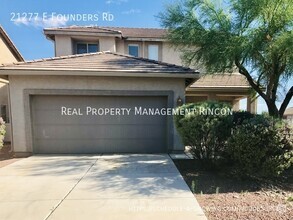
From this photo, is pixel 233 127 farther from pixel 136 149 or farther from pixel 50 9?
pixel 50 9

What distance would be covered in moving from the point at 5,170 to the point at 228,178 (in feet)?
21.8

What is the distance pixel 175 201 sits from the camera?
424cm

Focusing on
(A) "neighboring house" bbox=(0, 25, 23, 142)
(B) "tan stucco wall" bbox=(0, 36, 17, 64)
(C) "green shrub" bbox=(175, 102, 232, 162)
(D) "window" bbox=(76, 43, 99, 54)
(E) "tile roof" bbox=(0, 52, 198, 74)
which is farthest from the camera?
(D) "window" bbox=(76, 43, 99, 54)

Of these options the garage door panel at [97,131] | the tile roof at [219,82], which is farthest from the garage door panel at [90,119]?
the tile roof at [219,82]

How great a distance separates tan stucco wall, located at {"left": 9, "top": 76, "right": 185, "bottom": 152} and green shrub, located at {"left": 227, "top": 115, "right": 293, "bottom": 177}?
3552mm

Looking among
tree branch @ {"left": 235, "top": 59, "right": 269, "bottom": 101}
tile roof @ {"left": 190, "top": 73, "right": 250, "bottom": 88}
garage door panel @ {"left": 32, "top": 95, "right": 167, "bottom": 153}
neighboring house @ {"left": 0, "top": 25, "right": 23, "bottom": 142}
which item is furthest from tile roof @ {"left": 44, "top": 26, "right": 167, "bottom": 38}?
garage door panel @ {"left": 32, "top": 95, "right": 167, "bottom": 153}

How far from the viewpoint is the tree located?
6.93 m

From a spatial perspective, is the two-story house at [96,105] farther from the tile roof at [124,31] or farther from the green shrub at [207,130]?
the tile roof at [124,31]

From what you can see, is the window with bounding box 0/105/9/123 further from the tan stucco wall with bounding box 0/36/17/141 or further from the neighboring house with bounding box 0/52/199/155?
the neighboring house with bounding box 0/52/199/155

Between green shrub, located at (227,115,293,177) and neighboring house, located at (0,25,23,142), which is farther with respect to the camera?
neighboring house, located at (0,25,23,142)

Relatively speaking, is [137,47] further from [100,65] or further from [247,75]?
[247,75]

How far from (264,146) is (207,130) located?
140 centimetres

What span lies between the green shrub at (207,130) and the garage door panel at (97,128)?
2.86 metres

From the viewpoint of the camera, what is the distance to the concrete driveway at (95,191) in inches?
150
